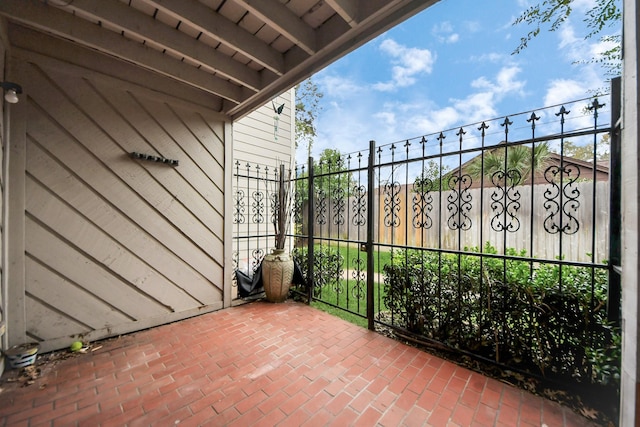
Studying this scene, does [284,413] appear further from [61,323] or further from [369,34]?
[369,34]

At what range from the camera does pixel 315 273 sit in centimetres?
405

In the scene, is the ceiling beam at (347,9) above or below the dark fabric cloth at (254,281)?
above

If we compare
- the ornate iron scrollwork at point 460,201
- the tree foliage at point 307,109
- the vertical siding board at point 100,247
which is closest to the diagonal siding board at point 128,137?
the vertical siding board at point 100,247

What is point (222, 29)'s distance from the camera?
6.73 feet

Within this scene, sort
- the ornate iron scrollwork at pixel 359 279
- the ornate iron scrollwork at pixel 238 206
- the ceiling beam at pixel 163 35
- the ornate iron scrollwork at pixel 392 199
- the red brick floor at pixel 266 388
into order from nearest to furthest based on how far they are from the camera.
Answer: the red brick floor at pixel 266 388 → the ceiling beam at pixel 163 35 → the ornate iron scrollwork at pixel 392 199 → the ornate iron scrollwork at pixel 359 279 → the ornate iron scrollwork at pixel 238 206

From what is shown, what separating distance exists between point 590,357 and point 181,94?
475cm

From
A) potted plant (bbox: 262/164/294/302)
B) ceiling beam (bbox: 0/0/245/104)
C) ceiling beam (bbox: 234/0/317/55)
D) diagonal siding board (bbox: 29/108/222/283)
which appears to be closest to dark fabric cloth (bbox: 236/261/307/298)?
potted plant (bbox: 262/164/294/302)

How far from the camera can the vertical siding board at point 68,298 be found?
7.26 ft

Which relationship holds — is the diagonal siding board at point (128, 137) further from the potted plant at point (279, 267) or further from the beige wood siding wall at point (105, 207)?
the potted plant at point (279, 267)

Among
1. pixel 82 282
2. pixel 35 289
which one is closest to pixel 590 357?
pixel 82 282

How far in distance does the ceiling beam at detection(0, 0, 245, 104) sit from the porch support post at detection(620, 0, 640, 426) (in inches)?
130

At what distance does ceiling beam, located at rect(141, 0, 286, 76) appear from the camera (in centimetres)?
181

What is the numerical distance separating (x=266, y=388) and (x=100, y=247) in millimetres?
2280

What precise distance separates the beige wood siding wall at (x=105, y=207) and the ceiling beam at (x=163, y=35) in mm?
901
